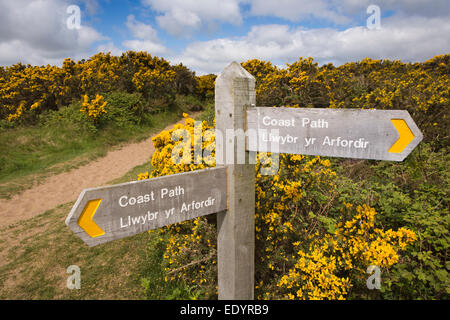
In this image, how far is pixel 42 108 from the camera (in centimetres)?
1266

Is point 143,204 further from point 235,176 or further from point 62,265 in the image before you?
point 62,265

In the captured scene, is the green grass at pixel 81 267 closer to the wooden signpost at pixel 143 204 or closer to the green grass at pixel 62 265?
the green grass at pixel 62 265

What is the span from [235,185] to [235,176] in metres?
0.06

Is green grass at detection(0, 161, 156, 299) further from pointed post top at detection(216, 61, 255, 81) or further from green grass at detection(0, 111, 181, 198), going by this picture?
green grass at detection(0, 111, 181, 198)

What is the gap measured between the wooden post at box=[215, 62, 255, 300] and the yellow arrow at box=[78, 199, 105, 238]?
2.56 ft

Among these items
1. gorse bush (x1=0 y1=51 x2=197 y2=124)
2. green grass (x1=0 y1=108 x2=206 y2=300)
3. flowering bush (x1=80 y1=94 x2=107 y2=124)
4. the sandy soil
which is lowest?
green grass (x1=0 y1=108 x2=206 y2=300)

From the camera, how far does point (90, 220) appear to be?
4.41ft

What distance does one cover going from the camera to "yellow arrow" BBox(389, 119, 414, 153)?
1392 millimetres

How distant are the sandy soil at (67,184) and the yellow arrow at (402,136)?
688 cm

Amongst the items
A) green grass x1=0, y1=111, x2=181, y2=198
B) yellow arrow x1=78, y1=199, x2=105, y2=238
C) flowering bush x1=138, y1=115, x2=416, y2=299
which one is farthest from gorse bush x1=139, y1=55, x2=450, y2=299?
green grass x1=0, y1=111, x2=181, y2=198

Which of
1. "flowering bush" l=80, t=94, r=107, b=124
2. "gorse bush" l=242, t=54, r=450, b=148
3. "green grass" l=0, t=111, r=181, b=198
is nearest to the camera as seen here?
"gorse bush" l=242, t=54, r=450, b=148

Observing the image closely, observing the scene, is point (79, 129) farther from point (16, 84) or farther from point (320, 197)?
point (320, 197)

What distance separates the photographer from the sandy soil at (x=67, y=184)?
6.10 metres

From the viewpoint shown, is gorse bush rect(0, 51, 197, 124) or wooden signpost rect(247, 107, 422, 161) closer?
wooden signpost rect(247, 107, 422, 161)
